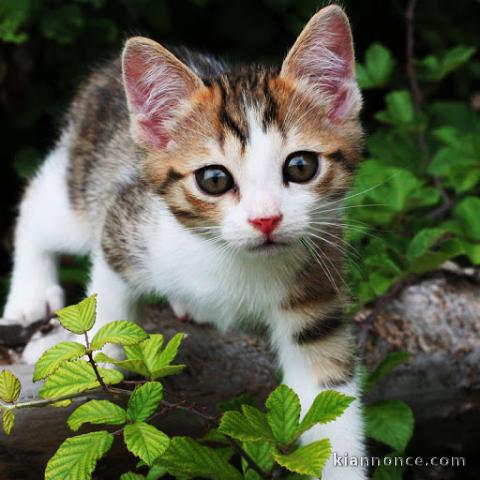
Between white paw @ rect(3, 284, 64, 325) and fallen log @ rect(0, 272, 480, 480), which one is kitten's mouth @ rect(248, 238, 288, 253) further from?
white paw @ rect(3, 284, 64, 325)

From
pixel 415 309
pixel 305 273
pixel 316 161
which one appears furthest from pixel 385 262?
pixel 316 161

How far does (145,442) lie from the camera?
1961 millimetres

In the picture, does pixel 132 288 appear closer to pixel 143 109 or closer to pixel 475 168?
pixel 143 109

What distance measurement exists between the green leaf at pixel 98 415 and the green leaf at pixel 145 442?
4 centimetres

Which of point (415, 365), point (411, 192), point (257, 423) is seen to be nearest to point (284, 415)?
point (257, 423)

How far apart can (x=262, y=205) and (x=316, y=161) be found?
0.28 m

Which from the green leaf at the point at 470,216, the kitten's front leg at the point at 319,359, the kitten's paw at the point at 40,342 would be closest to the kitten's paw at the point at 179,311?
the kitten's paw at the point at 40,342

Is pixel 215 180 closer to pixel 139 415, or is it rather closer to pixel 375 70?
pixel 139 415

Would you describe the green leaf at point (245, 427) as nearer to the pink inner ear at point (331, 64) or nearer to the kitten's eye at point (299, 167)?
the kitten's eye at point (299, 167)

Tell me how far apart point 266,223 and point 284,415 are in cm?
46

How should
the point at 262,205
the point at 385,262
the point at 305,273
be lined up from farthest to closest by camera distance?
the point at 385,262 → the point at 305,273 → the point at 262,205

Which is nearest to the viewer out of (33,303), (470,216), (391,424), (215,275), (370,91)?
(215,275)

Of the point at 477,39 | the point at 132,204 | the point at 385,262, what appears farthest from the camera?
the point at 477,39

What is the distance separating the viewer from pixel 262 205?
81.9 inches
